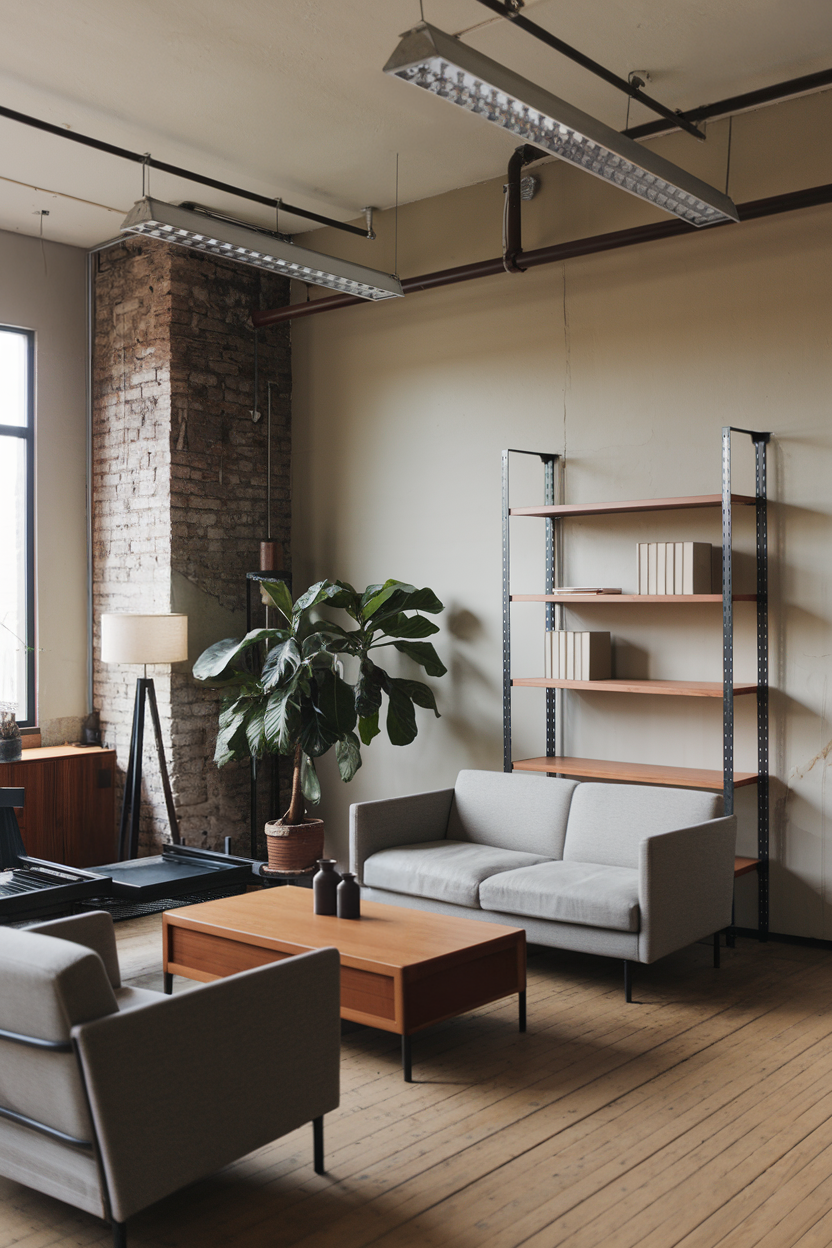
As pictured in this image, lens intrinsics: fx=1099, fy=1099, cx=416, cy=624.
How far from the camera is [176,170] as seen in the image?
561 centimetres

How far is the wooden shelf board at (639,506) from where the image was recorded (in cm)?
499

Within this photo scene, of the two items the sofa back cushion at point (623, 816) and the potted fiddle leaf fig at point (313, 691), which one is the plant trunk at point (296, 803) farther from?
the sofa back cushion at point (623, 816)

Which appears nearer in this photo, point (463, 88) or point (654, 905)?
point (463, 88)

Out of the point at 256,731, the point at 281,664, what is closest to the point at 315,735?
the point at 256,731

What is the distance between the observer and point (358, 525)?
6.90m

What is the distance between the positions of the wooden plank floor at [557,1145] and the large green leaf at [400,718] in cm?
191

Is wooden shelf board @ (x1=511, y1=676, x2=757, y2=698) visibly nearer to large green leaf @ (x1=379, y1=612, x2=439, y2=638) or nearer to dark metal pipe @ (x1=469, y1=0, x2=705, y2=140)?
large green leaf @ (x1=379, y1=612, x2=439, y2=638)

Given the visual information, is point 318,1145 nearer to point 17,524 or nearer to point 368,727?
point 368,727

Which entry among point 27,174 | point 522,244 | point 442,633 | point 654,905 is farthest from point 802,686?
point 27,174

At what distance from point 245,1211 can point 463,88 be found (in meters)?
3.44

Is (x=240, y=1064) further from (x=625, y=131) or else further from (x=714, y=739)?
(x=625, y=131)

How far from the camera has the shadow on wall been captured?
20.3 ft

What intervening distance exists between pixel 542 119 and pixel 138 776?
4230mm

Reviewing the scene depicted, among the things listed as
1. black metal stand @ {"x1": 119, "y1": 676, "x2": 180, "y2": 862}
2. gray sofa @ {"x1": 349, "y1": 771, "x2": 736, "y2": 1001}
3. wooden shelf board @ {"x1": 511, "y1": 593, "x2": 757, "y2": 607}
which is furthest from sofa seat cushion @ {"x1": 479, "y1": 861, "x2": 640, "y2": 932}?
black metal stand @ {"x1": 119, "y1": 676, "x2": 180, "y2": 862}
